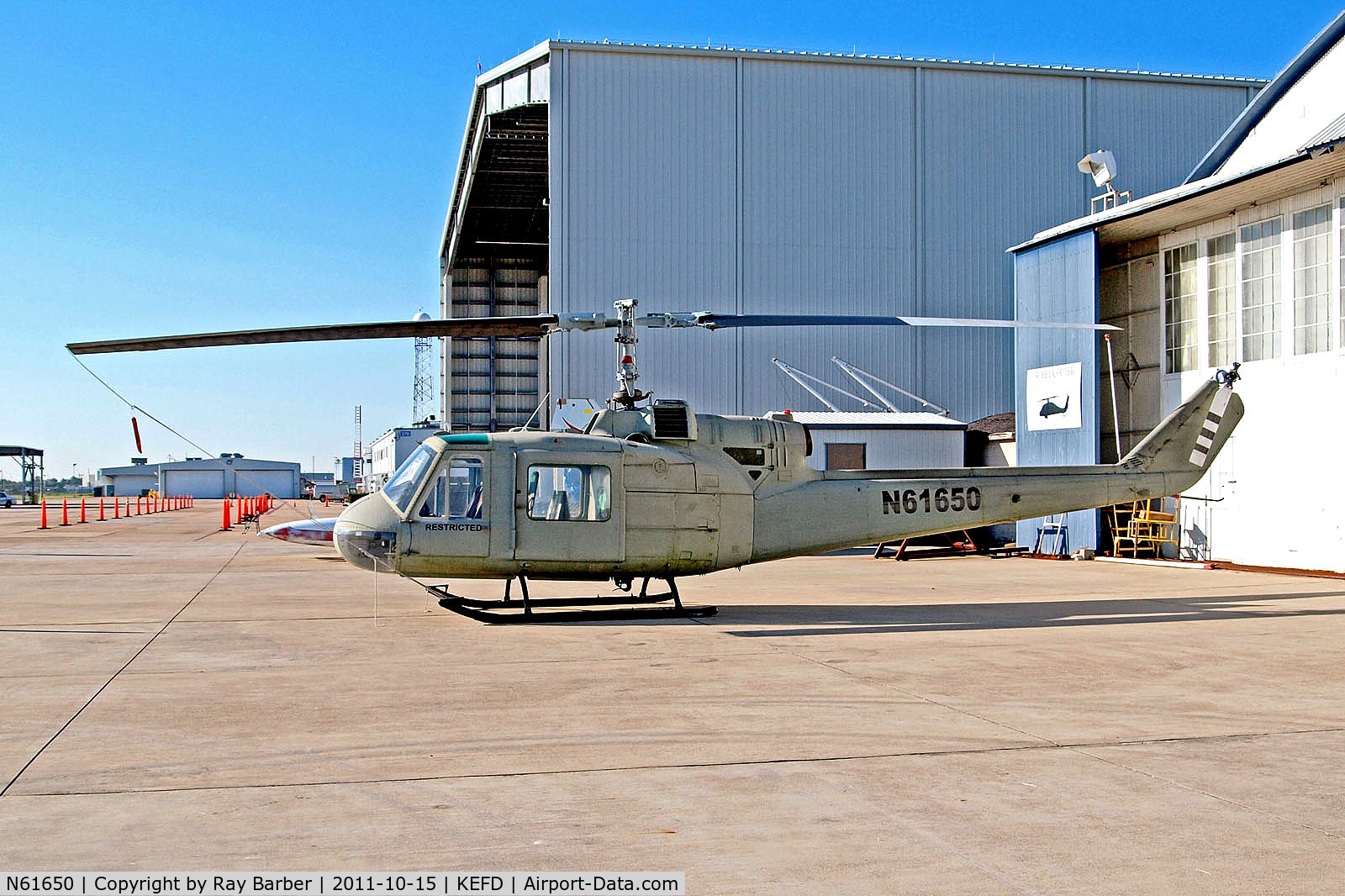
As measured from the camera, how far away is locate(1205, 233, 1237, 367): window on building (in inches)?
744

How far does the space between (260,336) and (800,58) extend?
23.1 meters

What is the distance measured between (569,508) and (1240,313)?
13.8m

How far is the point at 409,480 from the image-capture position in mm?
11117

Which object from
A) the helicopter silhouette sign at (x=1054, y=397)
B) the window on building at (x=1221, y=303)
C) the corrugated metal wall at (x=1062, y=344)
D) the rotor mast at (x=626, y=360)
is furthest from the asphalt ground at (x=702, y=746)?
the helicopter silhouette sign at (x=1054, y=397)

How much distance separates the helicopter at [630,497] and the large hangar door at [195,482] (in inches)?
3824

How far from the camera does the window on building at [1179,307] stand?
19938 mm

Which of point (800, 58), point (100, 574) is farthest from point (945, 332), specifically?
point (100, 574)

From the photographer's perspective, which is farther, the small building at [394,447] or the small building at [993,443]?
the small building at [394,447]

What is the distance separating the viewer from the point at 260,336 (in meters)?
9.82

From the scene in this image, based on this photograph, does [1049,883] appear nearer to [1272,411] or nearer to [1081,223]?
[1272,411]

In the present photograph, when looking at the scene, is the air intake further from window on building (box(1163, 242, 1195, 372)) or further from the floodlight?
the floodlight

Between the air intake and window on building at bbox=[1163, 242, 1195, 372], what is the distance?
12645 mm

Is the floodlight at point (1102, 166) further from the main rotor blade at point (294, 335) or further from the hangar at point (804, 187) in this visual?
the main rotor blade at point (294, 335)

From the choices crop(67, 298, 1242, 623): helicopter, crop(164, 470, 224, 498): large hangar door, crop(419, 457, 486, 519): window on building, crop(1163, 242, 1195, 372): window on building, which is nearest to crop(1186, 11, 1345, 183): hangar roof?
crop(1163, 242, 1195, 372): window on building
